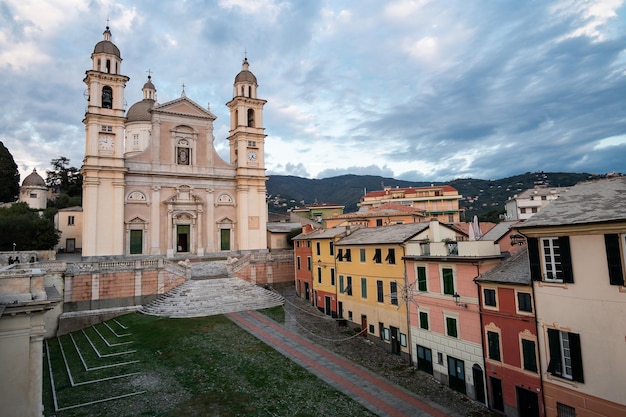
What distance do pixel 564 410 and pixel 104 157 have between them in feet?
135

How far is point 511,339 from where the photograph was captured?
50.5 feet

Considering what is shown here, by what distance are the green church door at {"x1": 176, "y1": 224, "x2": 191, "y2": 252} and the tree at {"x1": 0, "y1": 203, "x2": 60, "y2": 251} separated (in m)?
13.8

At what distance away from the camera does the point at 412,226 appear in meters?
24.5

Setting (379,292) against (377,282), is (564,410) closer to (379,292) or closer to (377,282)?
(379,292)

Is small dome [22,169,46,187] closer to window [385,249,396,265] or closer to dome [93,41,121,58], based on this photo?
dome [93,41,121,58]

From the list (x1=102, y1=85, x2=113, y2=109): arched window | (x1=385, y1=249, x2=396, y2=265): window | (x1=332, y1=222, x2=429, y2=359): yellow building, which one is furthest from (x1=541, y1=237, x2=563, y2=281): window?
(x1=102, y1=85, x2=113, y2=109): arched window

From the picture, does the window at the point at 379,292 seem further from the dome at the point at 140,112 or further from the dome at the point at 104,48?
the dome at the point at 140,112

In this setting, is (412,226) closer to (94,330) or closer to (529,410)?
(529,410)

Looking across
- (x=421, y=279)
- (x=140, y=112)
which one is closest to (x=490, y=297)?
(x=421, y=279)

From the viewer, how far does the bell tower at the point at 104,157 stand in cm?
3716

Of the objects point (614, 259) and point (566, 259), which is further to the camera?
point (566, 259)

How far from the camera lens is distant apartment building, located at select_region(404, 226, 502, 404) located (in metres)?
17.2

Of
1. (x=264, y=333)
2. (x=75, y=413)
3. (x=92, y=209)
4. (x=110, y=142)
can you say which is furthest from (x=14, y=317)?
(x=110, y=142)

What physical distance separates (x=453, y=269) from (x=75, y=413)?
17.6 meters
